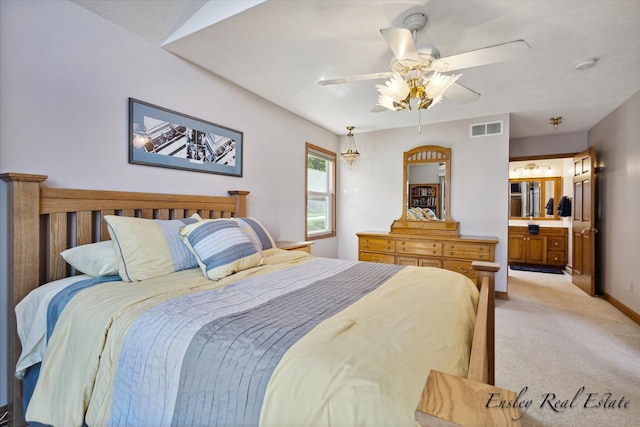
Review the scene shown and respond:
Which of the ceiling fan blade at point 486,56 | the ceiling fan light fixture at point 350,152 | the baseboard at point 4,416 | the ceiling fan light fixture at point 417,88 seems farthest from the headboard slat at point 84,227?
the ceiling fan light fixture at point 350,152

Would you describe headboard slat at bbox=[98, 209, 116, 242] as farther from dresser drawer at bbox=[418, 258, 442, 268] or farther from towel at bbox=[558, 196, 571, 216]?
towel at bbox=[558, 196, 571, 216]

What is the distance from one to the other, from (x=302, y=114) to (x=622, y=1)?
301cm

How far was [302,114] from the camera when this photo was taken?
3.99 m

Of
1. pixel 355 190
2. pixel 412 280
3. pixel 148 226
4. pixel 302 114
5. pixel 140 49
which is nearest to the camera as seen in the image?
pixel 412 280

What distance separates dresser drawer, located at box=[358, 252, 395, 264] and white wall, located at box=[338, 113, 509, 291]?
22.0 inches

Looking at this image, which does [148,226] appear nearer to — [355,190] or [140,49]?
[140,49]

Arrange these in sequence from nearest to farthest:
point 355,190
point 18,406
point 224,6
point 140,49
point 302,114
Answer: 1. point 18,406
2. point 224,6
3. point 140,49
4. point 302,114
5. point 355,190

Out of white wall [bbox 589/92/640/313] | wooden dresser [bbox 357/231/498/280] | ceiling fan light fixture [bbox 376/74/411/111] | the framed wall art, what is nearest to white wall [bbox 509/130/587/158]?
white wall [bbox 589/92/640/313]

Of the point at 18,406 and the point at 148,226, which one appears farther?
the point at 148,226

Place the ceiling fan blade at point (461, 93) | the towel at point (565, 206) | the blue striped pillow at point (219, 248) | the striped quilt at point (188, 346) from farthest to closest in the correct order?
1. the towel at point (565, 206)
2. the ceiling fan blade at point (461, 93)
3. the blue striped pillow at point (219, 248)
4. the striped quilt at point (188, 346)

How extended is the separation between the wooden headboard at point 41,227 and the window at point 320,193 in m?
2.62

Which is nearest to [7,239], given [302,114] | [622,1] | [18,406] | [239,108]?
[18,406]

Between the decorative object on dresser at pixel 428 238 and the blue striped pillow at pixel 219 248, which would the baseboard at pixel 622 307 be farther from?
the blue striped pillow at pixel 219 248

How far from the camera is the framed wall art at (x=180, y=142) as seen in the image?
7.33 feet
